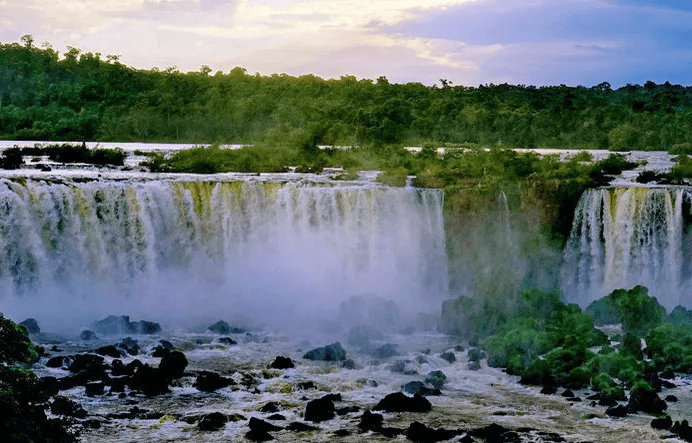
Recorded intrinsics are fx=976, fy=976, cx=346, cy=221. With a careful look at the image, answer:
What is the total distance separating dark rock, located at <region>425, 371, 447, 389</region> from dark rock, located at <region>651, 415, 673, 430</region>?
3873mm

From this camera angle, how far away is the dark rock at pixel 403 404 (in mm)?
16062

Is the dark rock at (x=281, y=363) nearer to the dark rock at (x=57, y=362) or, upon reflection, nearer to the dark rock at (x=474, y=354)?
the dark rock at (x=474, y=354)

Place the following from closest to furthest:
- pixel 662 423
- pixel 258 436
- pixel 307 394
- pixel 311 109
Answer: pixel 258 436 → pixel 662 423 → pixel 307 394 → pixel 311 109

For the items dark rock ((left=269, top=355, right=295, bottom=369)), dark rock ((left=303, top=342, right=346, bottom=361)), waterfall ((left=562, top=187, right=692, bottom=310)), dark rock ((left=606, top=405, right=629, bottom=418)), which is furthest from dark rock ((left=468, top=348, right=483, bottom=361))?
waterfall ((left=562, top=187, right=692, bottom=310))

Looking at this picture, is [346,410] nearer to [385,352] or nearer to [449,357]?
[385,352]

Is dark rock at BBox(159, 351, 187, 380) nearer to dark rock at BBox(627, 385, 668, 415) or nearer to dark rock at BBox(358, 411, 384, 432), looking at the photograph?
dark rock at BBox(358, 411, 384, 432)

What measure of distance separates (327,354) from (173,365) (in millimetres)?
3266

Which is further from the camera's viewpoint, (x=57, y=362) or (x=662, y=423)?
(x=57, y=362)

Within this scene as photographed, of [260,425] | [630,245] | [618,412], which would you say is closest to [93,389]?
[260,425]

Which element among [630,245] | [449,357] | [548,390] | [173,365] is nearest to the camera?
[548,390]

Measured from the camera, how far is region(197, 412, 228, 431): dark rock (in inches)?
588

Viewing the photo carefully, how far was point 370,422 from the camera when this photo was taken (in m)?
15.1

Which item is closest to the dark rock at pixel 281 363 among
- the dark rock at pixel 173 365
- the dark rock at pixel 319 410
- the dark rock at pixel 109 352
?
the dark rock at pixel 173 365

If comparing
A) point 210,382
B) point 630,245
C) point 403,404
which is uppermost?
point 630,245
